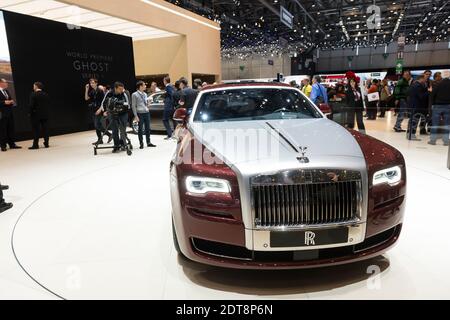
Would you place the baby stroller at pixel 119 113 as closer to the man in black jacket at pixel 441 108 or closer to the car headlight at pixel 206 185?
the car headlight at pixel 206 185

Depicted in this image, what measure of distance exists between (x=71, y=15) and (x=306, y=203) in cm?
1122

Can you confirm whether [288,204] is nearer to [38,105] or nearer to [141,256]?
[141,256]

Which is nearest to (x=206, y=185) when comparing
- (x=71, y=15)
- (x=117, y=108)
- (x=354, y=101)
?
(x=117, y=108)

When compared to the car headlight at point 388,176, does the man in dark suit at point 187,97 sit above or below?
above

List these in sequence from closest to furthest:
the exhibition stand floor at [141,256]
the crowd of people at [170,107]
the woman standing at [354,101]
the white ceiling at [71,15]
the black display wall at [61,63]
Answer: the exhibition stand floor at [141,256] < the crowd of people at [170,107] < the woman standing at [354,101] < the black display wall at [61,63] < the white ceiling at [71,15]

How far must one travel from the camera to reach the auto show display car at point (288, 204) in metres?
1.89

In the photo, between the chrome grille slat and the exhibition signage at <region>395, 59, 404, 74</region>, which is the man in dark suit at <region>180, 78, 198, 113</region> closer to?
the chrome grille slat

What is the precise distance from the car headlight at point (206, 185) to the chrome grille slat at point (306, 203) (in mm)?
180

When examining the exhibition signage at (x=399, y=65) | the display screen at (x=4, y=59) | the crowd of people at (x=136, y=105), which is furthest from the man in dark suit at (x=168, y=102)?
the exhibition signage at (x=399, y=65)

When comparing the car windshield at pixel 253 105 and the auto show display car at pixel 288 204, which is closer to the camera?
the auto show display car at pixel 288 204

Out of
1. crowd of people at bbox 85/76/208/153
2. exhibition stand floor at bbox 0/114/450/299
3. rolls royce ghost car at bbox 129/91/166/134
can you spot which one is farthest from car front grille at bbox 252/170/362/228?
rolls royce ghost car at bbox 129/91/166/134

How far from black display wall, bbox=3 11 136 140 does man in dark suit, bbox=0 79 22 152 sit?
1.35 metres
